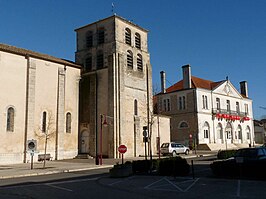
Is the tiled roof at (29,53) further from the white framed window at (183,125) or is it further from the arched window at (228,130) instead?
the arched window at (228,130)

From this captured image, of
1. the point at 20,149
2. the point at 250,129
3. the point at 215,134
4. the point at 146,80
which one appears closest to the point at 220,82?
the point at 215,134

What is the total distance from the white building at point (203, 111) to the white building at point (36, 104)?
18954 millimetres

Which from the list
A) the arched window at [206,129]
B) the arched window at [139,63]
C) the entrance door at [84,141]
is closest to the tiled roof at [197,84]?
the arched window at [206,129]

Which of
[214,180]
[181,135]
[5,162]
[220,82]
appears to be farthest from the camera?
[220,82]

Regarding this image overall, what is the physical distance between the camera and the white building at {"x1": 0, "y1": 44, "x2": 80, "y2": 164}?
27766 mm

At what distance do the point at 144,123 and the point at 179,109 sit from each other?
1415 cm

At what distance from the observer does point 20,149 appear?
28.2 m

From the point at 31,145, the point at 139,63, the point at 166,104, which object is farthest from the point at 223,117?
the point at 31,145

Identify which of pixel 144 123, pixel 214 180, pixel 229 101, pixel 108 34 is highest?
pixel 108 34

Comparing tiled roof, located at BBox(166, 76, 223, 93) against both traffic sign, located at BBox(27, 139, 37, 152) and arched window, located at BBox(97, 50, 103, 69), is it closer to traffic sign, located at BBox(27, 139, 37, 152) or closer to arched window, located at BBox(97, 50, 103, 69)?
arched window, located at BBox(97, 50, 103, 69)

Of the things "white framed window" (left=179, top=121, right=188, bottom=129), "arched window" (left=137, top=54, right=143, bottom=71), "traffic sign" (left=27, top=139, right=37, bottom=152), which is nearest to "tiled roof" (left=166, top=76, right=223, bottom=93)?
"white framed window" (left=179, top=121, right=188, bottom=129)

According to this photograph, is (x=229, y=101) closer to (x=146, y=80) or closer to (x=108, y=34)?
(x=146, y=80)

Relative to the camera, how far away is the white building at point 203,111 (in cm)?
4666

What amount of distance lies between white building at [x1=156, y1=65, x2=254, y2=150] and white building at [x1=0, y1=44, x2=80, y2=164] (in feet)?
62.2
